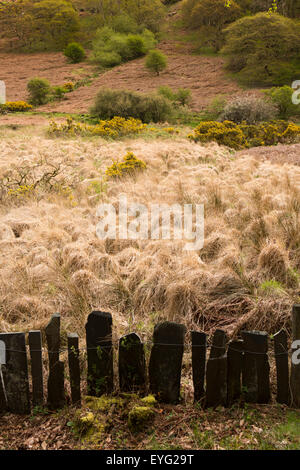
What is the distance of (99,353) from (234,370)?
83 cm

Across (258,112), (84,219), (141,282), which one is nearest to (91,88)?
(258,112)

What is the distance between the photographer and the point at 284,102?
793 inches

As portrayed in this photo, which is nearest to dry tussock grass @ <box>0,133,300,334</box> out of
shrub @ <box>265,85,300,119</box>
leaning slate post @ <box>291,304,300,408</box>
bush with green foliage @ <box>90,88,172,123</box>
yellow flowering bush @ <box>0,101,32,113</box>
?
leaning slate post @ <box>291,304,300,408</box>

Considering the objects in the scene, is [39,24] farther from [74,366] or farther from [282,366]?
[282,366]

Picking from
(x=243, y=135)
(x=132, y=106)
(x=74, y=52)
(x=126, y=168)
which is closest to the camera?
(x=126, y=168)

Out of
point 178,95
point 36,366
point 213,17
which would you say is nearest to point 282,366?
point 36,366

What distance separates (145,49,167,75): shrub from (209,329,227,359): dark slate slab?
3157 cm

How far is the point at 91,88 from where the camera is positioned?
91.2 feet

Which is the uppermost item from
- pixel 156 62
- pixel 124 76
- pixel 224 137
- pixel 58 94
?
pixel 156 62

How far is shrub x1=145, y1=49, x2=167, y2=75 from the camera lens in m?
30.0

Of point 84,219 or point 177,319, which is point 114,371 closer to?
point 177,319

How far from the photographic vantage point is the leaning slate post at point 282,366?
217 cm

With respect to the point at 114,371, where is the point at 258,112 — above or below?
above
